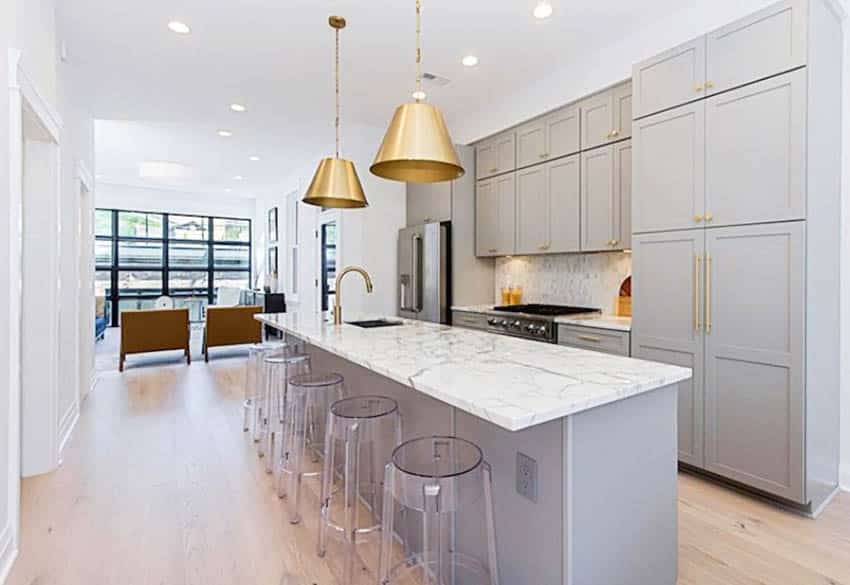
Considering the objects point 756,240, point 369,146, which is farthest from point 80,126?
point 756,240

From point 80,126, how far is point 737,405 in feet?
19.1

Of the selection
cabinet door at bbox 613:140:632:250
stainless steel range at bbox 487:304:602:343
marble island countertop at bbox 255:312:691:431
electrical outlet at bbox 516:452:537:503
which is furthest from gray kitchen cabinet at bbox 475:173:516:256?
electrical outlet at bbox 516:452:537:503

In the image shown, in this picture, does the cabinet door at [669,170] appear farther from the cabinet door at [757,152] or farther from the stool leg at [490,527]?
the stool leg at [490,527]

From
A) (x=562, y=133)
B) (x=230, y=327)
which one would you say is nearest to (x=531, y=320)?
(x=562, y=133)

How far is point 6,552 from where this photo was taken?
1.93 m

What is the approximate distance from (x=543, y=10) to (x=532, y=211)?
5.25ft

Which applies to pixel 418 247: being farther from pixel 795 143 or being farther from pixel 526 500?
pixel 526 500

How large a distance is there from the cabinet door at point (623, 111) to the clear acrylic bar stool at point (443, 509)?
2690mm

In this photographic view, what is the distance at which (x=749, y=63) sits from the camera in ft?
8.05

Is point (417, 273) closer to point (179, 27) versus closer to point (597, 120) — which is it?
point (597, 120)

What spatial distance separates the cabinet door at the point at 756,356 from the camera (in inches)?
90.4

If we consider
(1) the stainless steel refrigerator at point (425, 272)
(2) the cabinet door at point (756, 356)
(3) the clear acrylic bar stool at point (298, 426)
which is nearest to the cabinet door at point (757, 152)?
(2) the cabinet door at point (756, 356)

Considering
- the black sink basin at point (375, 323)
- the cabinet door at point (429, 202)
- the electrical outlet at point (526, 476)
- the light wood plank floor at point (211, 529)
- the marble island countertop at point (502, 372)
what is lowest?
the light wood plank floor at point (211, 529)

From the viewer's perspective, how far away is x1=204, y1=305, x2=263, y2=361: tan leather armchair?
6402 millimetres
